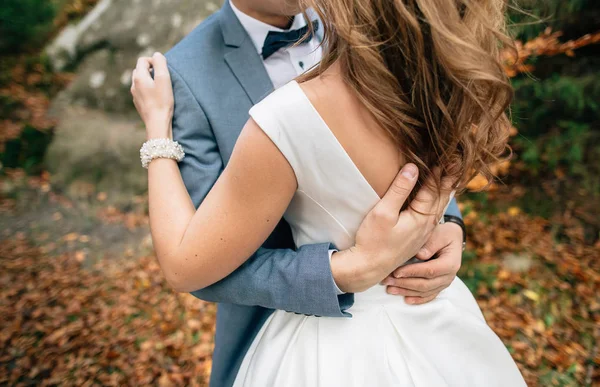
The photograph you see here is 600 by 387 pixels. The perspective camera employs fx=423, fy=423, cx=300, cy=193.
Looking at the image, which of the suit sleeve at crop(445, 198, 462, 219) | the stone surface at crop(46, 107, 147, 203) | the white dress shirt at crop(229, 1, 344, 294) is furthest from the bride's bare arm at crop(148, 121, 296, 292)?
the stone surface at crop(46, 107, 147, 203)

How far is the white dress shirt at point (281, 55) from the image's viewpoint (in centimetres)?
165

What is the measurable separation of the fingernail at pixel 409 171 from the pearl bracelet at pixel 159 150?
745 millimetres

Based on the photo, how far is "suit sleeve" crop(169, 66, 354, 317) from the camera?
1232 millimetres

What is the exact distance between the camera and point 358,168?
110 cm

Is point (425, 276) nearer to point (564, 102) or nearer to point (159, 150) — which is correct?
point (159, 150)

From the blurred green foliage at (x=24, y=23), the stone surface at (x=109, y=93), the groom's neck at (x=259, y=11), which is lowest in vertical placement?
the groom's neck at (x=259, y=11)

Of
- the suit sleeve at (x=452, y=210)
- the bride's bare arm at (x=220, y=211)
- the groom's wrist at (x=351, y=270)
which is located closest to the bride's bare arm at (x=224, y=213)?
the bride's bare arm at (x=220, y=211)

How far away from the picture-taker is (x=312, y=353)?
50.6 inches

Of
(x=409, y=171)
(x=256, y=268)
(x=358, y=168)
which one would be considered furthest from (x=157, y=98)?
(x=409, y=171)

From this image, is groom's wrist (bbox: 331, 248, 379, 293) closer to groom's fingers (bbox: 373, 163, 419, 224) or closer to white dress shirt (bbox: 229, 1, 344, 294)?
groom's fingers (bbox: 373, 163, 419, 224)

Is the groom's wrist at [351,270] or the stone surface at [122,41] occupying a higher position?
the stone surface at [122,41]

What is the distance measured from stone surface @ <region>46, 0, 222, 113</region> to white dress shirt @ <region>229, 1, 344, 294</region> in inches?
198

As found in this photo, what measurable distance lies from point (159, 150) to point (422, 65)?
863 mm

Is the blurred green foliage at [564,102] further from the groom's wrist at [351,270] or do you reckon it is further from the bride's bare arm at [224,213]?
the bride's bare arm at [224,213]
